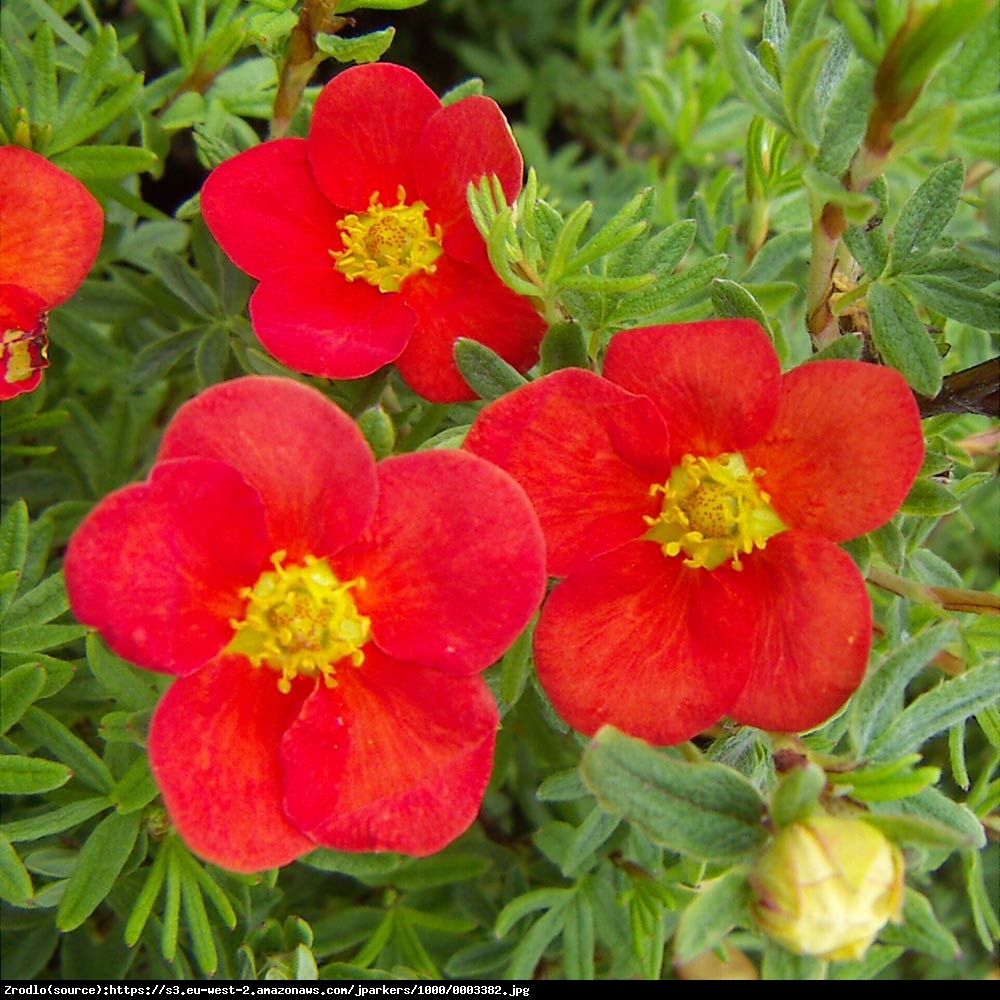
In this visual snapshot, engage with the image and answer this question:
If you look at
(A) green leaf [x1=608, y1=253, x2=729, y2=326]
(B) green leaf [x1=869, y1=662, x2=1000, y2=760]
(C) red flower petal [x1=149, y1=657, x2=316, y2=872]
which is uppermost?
(A) green leaf [x1=608, y1=253, x2=729, y2=326]

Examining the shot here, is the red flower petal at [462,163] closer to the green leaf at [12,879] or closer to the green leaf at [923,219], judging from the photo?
the green leaf at [923,219]

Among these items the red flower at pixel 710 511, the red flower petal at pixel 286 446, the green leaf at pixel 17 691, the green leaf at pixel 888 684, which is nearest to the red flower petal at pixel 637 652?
the red flower at pixel 710 511

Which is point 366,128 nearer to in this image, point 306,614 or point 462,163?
point 462,163

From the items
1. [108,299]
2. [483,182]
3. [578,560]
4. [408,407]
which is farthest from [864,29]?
[108,299]

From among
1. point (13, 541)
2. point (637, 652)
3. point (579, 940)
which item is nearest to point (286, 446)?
point (637, 652)

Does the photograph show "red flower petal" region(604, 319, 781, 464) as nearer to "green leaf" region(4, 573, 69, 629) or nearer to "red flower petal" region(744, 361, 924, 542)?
"red flower petal" region(744, 361, 924, 542)

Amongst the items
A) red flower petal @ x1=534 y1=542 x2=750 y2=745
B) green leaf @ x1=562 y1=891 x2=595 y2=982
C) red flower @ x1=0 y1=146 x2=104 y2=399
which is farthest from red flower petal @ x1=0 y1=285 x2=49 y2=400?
green leaf @ x1=562 y1=891 x2=595 y2=982

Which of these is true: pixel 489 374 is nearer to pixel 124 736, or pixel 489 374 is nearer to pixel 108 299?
pixel 124 736
